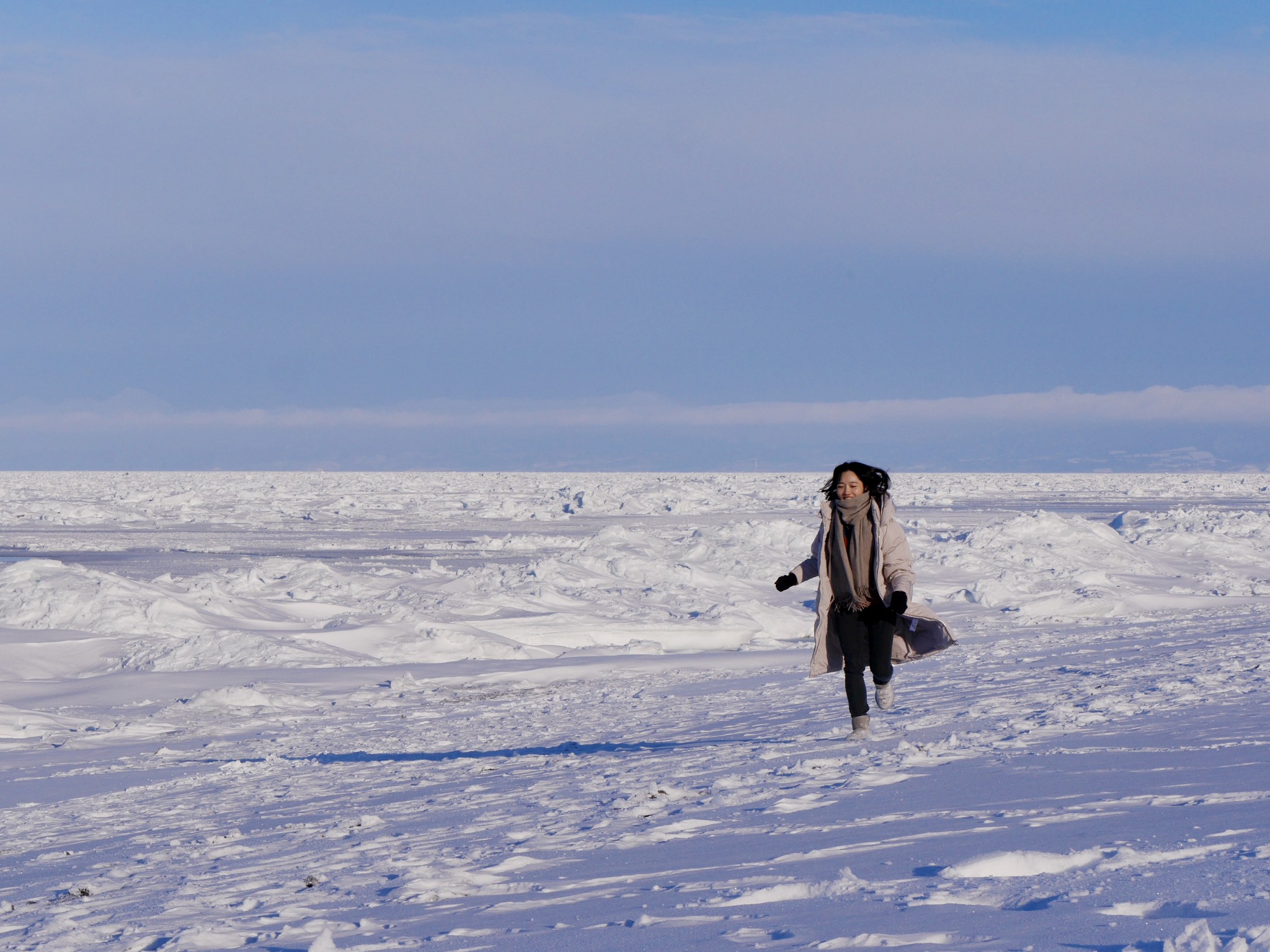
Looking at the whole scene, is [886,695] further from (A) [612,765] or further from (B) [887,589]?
(A) [612,765]

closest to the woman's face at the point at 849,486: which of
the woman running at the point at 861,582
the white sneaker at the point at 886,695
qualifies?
the woman running at the point at 861,582

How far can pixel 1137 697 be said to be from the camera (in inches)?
299

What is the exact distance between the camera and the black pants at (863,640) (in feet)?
20.6

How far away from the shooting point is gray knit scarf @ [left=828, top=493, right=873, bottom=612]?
6172 millimetres

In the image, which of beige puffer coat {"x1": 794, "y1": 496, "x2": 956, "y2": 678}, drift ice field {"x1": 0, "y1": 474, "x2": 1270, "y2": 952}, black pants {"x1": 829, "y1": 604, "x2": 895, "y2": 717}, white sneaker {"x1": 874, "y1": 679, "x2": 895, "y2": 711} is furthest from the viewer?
white sneaker {"x1": 874, "y1": 679, "x2": 895, "y2": 711}

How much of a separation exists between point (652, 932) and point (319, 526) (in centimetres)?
4335

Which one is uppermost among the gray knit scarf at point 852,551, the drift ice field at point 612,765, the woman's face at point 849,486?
the woman's face at point 849,486

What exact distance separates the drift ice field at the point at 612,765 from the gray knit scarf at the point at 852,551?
2.48 feet

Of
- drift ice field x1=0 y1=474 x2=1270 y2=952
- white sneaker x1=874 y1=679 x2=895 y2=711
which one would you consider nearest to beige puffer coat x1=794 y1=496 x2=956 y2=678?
white sneaker x1=874 y1=679 x2=895 y2=711

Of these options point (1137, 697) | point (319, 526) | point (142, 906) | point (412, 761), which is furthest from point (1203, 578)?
point (319, 526)

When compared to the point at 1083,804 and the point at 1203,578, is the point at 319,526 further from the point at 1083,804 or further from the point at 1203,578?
the point at 1083,804

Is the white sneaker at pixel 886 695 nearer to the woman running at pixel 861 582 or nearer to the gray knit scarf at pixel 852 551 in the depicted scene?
the woman running at pixel 861 582

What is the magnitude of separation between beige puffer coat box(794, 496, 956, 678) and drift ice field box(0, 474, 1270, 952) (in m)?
0.48

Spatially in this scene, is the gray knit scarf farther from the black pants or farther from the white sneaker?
the white sneaker
